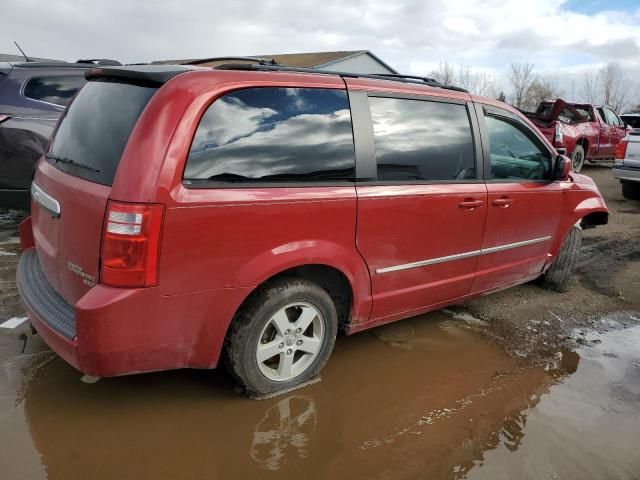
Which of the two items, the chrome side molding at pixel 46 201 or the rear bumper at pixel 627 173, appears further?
the rear bumper at pixel 627 173

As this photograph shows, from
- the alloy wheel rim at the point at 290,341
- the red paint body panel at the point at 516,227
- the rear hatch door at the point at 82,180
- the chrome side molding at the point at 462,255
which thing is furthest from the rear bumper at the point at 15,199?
the red paint body panel at the point at 516,227

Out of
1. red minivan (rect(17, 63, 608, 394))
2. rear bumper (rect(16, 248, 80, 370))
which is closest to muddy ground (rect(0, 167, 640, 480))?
red minivan (rect(17, 63, 608, 394))

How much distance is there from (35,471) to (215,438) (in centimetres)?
77

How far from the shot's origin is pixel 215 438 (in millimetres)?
2500

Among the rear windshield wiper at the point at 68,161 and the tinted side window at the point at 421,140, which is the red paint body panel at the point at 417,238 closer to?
the tinted side window at the point at 421,140

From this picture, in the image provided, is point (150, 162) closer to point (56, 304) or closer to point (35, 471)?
point (56, 304)

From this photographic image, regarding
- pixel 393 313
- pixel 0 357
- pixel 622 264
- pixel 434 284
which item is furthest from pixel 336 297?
pixel 622 264

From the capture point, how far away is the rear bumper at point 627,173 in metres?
8.92

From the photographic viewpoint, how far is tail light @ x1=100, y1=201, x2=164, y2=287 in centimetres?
222

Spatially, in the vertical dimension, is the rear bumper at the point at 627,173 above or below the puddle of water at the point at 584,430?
above

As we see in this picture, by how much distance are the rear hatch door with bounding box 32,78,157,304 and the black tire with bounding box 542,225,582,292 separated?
3780mm

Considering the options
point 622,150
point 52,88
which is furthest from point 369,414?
point 622,150

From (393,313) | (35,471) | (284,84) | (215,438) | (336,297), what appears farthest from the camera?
(393,313)

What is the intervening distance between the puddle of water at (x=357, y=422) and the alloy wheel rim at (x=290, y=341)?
0.52 feet
